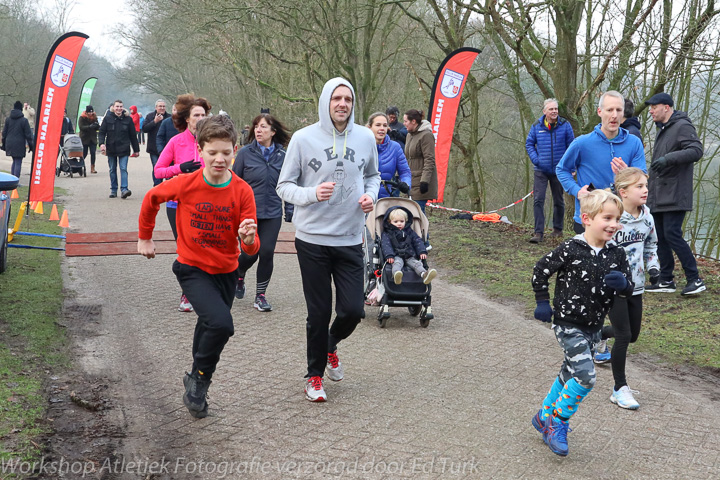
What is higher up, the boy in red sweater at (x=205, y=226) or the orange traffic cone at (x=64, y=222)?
the boy in red sweater at (x=205, y=226)

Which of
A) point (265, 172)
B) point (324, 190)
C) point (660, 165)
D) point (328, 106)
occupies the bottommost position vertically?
point (324, 190)

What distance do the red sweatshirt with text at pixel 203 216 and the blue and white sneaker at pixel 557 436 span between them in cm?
210

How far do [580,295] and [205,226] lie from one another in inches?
92.6

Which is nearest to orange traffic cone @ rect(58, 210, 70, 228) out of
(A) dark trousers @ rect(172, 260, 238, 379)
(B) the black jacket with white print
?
(A) dark trousers @ rect(172, 260, 238, 379)

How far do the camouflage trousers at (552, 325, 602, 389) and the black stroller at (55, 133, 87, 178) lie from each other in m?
20.7

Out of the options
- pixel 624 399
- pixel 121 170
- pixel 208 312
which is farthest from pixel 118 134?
pixel 624 399

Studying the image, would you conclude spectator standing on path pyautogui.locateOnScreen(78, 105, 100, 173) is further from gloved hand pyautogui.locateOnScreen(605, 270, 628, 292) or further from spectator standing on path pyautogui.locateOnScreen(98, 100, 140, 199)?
gloved hand pyautogui.locateOnScreen(605, 270, 628, 292)

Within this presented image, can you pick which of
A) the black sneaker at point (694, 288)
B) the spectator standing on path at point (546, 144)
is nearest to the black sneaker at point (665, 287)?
the black sneaker at point (694, 288)

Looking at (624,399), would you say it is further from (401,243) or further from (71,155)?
(71,155)

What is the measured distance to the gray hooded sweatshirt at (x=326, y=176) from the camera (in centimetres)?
510

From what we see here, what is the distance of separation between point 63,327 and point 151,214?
9.12 feet

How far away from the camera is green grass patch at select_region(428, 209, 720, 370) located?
6.93 meters

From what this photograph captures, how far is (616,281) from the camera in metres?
4.33

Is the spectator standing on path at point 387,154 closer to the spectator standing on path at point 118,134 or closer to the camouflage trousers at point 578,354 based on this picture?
the camouflage trousers at point 578,354
